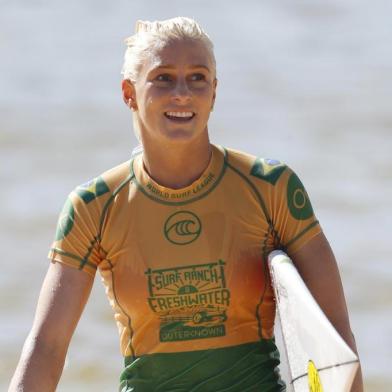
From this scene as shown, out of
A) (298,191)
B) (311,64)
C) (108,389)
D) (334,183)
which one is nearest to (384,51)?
(311,64)

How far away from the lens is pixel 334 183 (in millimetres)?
9555

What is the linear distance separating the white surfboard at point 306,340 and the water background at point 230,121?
3.52 metres

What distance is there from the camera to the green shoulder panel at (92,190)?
3.98 meters

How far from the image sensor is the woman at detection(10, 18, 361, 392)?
394 centimetres

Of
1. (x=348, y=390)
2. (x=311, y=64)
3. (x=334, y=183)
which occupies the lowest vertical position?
(x=348, y=390)


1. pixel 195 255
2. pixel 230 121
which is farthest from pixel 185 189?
pixel 230 121

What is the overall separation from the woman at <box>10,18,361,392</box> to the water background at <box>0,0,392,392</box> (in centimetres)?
350

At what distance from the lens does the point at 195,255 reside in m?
3.96

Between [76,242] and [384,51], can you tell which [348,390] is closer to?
[76,242]

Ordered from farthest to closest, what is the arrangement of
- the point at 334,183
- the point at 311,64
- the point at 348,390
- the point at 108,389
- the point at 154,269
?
the point at 311,64
the point at 334,183
the point at 108,389
the point at 154,269
the point at 348,390

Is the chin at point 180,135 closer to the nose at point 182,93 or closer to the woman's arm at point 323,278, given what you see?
the nose at point 182,93

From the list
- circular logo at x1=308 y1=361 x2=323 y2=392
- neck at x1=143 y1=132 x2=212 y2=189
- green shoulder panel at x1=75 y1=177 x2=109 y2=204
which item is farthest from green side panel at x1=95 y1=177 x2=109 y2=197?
circular logo at x1=308 y1=361 x2=323 y2=392

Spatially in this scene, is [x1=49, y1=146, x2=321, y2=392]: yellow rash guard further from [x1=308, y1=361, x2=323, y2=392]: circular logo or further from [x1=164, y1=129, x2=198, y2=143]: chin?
[x1=308, y1=361, x2=323, y2=392]: circular logo

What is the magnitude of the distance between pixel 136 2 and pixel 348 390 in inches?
363
